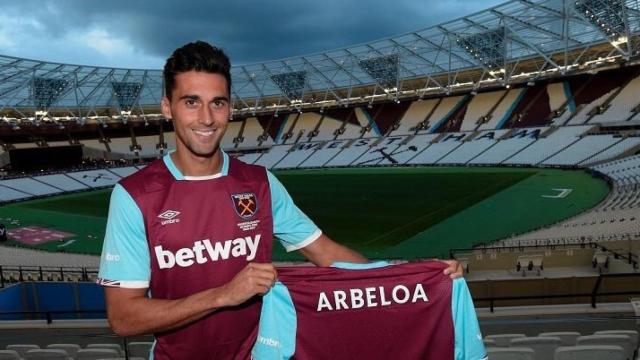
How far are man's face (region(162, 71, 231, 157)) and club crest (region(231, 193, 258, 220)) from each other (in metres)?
0.25

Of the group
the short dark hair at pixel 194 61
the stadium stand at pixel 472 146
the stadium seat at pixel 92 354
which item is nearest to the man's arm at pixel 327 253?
the short dark hair at pixel 194 61

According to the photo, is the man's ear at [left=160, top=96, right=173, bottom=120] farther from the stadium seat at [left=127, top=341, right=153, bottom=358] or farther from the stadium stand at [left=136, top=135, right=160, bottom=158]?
the stadium stand at [left=136, top=135, right=160, bottom=158]

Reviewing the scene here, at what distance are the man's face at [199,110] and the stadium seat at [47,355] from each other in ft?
14.2

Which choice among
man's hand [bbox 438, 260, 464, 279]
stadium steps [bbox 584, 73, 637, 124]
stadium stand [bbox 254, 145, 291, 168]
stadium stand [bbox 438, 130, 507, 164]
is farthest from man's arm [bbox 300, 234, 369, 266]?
stadium stand [bbox 254, 145, 291, 168]

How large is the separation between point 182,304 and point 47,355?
14.8ft

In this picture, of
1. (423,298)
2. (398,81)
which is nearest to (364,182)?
(398,81)

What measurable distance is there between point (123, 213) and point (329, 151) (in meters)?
62.3

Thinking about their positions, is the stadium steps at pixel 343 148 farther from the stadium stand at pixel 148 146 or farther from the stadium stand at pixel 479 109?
the stadium stand at pixel 148 146

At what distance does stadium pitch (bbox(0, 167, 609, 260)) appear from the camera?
23.6 meters

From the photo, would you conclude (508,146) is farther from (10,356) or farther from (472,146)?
(10,356)

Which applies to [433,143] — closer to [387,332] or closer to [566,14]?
[566,14]

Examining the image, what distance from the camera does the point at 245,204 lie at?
8.20 feet

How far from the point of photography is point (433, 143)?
58.1 m

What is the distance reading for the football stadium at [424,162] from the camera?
7562mm
